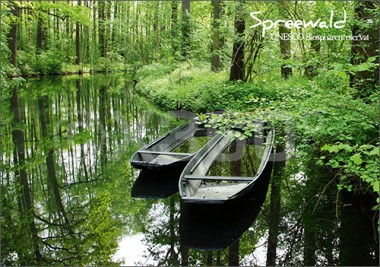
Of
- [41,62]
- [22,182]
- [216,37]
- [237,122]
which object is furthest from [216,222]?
[41,62]

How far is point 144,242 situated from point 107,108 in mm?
11792

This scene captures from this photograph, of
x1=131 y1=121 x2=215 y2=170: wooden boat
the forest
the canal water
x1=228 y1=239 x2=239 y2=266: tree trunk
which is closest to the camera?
x1=228 y1=239 x2=239 y2=266: tree trunk

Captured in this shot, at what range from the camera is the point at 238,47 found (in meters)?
13.0

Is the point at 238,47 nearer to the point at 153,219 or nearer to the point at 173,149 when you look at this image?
the point at 173,149

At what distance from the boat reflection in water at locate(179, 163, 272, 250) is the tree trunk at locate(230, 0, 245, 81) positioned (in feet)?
24.4

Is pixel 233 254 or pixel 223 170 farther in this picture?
pixel 223 170

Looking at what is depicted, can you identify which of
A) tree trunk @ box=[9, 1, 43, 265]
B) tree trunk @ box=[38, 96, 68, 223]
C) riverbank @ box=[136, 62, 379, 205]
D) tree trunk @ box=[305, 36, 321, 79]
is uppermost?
tree trunk @ box=[305, 36, 321, 79]

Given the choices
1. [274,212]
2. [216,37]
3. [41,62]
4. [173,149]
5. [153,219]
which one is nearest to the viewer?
[153,219]

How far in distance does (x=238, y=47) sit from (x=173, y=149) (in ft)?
18.4

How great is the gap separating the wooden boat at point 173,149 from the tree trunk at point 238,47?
280cm

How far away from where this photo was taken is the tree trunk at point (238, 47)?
12.0m

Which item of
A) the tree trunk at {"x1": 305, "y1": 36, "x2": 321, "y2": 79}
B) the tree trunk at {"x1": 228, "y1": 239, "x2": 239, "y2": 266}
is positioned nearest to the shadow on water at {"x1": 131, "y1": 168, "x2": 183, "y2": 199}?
the tree trunk at {"x1": 228, "y1": 239, "x2": 239, "y2": 266}

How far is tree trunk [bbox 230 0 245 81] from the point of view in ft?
39.5

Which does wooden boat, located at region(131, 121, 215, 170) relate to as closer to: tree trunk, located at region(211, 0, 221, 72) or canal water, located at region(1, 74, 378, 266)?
canal water, located at region(1, 74, 378, 266)
